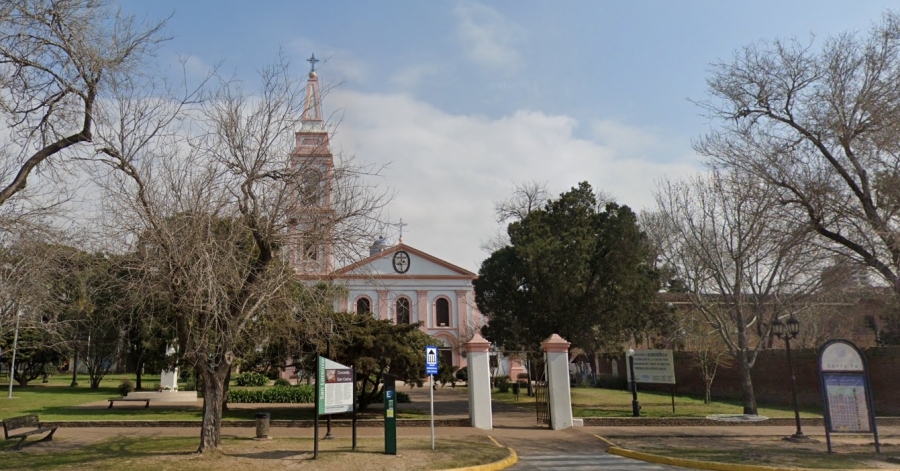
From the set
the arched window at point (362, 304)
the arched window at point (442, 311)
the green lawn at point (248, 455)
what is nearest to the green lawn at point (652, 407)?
the green lawn at point (248, 455)

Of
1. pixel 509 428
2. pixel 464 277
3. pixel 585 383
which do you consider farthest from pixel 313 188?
pixel 464 277

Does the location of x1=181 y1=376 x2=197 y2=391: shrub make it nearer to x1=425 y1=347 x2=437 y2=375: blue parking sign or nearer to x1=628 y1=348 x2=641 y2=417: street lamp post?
x1=628 y1=348 x2=641 y2=417: street lamp post

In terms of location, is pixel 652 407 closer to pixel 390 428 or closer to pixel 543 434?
pixel 543 434

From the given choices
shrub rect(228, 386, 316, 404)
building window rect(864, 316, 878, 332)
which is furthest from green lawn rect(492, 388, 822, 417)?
building window rect(864, 316, 878, 332)

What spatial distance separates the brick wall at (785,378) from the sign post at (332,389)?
59.5ft

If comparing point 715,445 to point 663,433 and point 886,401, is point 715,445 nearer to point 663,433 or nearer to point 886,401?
point 663,433

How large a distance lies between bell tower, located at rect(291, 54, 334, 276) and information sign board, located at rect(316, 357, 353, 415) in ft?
6.76

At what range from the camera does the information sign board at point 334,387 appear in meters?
12.3

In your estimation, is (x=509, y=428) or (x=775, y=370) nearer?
(x=509, y=428)

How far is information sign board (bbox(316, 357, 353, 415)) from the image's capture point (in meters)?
12.3

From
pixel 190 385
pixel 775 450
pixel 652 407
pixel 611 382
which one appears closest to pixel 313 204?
pixel 775 450

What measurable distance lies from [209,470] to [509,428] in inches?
396

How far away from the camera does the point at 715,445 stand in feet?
49.5

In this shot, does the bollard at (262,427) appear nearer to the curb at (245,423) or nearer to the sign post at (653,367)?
the curb at (245,423)
